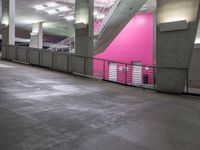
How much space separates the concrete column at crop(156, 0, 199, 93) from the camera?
7.77 metres

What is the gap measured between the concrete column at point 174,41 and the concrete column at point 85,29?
13.4ft

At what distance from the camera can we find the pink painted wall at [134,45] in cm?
1723

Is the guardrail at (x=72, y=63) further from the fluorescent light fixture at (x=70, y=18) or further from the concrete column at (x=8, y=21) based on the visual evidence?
the fluorescent light fixture at (x=70, y=18)

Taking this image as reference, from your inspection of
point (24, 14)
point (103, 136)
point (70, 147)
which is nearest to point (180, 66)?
point (103, 136)

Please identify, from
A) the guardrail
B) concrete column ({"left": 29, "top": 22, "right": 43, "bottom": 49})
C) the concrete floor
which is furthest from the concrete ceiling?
the concrete floor

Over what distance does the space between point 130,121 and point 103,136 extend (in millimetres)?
1069

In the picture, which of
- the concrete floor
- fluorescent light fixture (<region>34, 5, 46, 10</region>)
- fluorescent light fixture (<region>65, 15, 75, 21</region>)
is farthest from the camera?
fluorescent light fixture (<region>65, 15, 75, 21</region>)

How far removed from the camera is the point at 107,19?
40.8 ft

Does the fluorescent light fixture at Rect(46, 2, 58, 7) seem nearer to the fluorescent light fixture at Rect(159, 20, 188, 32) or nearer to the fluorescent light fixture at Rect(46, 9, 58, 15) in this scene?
the fluorescent light fixture at Rect(46, 9, 58, 15)

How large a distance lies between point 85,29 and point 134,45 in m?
7.17

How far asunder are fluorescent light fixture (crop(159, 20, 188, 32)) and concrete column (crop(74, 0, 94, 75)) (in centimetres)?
429

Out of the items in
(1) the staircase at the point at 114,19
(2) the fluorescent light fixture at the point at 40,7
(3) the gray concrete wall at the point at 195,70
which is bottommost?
(3) the gray concrete wall at the point at 195,70

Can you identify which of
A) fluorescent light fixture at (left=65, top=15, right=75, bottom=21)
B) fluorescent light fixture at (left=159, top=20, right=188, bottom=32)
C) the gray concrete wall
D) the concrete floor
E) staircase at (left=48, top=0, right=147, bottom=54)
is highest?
fluorescent light fixture at (left=65, top=15, right=75, bottom=21)

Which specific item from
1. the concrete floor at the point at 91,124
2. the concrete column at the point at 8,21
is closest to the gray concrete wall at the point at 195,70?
the concrete floor at the point at 91,124
